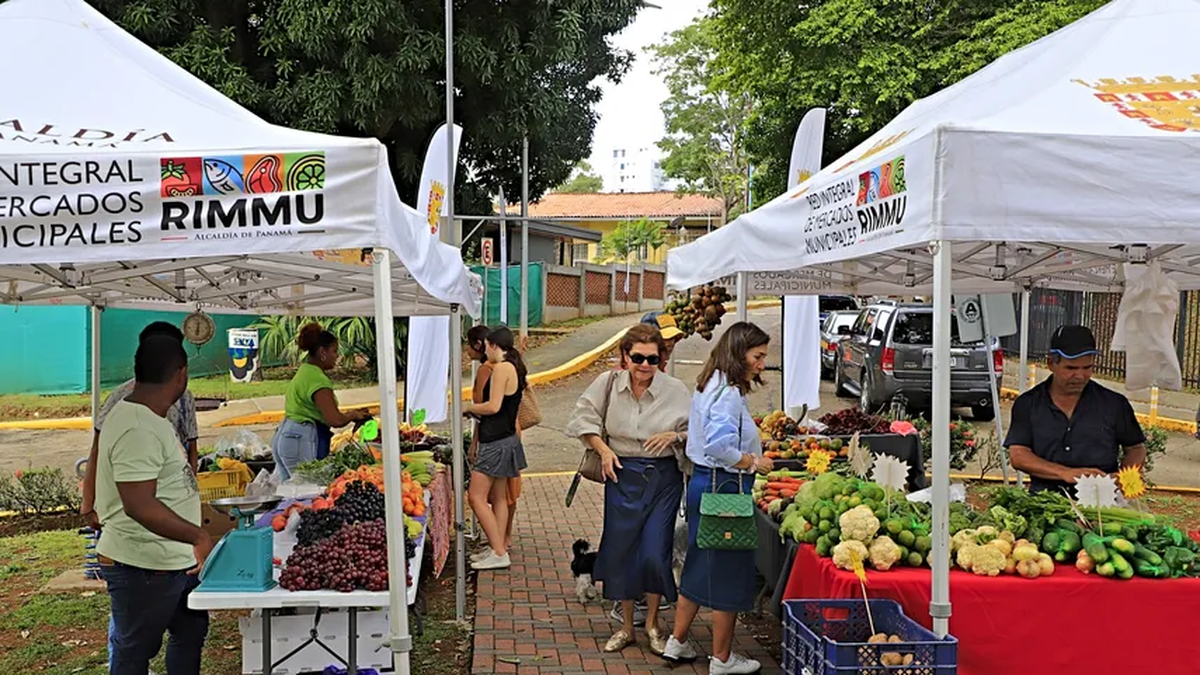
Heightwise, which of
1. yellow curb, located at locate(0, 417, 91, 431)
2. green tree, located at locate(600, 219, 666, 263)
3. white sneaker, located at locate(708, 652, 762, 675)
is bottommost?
white sneaker, located at locate(708, 652, 762, 675)

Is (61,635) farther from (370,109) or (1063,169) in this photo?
(370,109)

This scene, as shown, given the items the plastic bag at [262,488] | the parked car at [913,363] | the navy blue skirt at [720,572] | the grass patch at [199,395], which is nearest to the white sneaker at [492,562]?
the plastic bag at [262,488]

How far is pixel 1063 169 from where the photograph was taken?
3.73 metres

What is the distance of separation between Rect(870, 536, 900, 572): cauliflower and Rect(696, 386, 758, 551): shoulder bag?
734 mm

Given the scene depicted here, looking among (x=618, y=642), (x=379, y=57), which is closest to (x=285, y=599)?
(x=618, y=642)

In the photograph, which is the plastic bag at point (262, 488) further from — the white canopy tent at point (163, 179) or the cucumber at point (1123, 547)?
the cucumber at point (1123, 547)

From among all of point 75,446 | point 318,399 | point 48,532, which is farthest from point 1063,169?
point 75,446

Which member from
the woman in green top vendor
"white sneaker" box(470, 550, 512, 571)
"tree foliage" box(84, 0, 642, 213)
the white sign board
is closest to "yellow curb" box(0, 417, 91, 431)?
"tree foliage" box(84, 0, 642, 213)

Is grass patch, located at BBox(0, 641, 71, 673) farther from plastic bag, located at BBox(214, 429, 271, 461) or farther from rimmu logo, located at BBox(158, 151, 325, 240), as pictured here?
rimmu logo, located at BBox(158, 151, 325, 240)

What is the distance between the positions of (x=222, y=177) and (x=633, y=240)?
37610mm

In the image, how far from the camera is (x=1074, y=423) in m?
5.27

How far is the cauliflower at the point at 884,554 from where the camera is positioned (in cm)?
441

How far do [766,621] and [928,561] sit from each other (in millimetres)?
2278

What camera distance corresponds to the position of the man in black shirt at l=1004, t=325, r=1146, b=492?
205 inches
